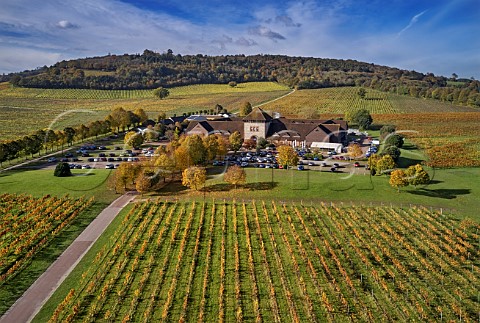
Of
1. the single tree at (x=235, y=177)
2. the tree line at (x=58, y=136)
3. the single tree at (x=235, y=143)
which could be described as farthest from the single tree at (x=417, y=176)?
the tree line at (x=58, y=136)

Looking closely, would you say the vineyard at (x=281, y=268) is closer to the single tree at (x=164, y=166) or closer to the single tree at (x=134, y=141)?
the single tree at (x=164, y=166)

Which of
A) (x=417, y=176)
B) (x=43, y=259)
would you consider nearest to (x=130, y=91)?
(x=417, y=176)

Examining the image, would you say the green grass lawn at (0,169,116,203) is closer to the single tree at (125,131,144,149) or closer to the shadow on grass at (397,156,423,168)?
the single tree at (125,131,144,149)

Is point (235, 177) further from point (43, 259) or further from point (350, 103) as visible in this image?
point (350, 103)

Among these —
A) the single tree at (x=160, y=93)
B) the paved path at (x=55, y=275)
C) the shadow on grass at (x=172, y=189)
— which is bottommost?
the paved path at (x=55, y=275)

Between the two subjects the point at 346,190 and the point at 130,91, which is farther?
the point at 130,91

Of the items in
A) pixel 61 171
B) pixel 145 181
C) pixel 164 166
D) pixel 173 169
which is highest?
pixel 164 166

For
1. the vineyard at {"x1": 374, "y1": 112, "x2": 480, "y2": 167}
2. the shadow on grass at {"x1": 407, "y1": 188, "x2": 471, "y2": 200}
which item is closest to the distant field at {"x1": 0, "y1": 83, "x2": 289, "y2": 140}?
the vineyard at {"x1": 374, "y1": 112, "x2": 480, "y2": 167}
